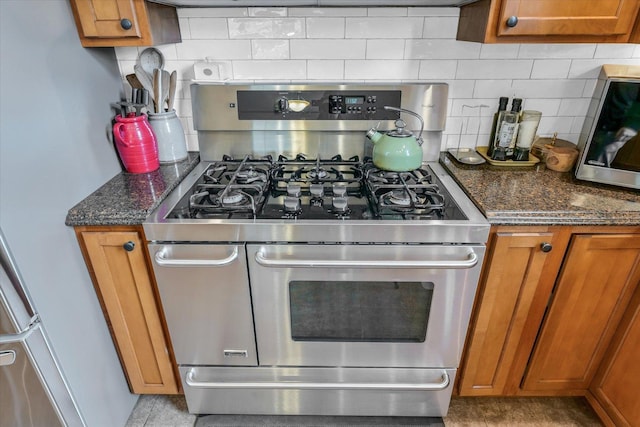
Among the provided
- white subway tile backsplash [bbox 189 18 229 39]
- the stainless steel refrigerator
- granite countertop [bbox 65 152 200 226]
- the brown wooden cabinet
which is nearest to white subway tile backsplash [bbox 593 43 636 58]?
white subway tile backsplash [bbox 189 18 229 39]

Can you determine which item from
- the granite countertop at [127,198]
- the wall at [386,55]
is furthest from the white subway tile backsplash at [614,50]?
the granite countertop at [127,198]

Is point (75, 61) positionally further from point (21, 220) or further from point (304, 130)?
point (304, 130)

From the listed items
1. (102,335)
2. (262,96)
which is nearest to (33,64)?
(262,96)

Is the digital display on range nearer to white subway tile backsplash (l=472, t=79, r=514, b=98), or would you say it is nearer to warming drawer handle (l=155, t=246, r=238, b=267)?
white subway tile backsplash (l=472, t=79, r=514, b=98)

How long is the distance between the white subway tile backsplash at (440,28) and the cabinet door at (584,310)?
2.97 ft

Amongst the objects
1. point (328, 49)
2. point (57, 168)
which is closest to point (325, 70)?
point (328, 49)

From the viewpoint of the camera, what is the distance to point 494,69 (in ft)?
5.24

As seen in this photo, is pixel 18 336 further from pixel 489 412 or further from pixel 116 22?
pixel 489 412

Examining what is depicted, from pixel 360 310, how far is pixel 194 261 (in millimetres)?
559

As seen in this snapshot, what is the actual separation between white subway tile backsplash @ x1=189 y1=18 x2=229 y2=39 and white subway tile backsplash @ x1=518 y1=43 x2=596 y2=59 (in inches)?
46.8

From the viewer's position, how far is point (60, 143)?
1171 mm

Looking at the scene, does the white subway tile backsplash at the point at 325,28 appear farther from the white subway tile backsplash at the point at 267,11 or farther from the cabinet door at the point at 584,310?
the cabinet door at the point at 584,310

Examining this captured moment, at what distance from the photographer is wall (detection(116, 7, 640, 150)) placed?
1529 mm

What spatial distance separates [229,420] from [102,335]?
0.60 meters
